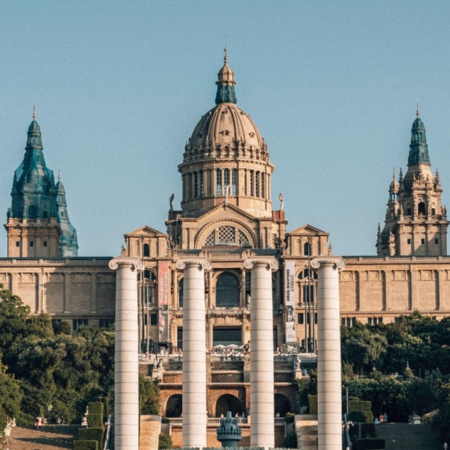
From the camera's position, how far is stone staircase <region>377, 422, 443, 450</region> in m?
109

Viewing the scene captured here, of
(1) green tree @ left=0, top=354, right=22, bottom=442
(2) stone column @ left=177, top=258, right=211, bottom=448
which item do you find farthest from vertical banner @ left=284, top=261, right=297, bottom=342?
(2) stone column @ left=177, top=258, right=211, bottom=448

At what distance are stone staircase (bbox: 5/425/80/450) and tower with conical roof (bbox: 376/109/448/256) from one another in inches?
3078

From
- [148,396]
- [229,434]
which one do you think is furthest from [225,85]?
[229,434]

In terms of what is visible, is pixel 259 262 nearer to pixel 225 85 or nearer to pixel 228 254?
pixel 228 254

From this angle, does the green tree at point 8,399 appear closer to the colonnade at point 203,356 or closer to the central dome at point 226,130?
the colonnade at point 203,356

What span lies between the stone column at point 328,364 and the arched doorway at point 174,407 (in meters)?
57.8

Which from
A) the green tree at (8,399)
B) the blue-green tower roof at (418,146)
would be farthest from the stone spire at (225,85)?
the green tree at (8,399)

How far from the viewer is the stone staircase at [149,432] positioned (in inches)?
4284

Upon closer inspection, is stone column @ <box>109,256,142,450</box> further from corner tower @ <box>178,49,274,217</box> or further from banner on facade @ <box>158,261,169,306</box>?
corner tower @ <box>178,49,274,217</box>

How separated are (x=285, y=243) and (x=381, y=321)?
1265 cm

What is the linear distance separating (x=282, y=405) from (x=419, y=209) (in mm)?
54417

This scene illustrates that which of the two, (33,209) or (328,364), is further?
(33,209)

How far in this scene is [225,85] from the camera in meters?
197

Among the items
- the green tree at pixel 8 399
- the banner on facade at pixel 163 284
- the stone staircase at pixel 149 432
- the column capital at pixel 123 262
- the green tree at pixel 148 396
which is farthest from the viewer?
the banner on facade at pixel 163 284
